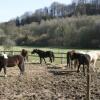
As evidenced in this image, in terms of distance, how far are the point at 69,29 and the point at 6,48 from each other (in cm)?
3516

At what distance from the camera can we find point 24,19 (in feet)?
439

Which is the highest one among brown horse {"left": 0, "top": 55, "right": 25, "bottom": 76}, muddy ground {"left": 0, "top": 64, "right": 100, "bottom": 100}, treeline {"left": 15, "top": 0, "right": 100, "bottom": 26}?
treeline {"left": 15, "top": 0, "right": 100, "bottom": 26}

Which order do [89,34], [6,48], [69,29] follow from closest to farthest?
[6,48] < [89,34] < [69,29]

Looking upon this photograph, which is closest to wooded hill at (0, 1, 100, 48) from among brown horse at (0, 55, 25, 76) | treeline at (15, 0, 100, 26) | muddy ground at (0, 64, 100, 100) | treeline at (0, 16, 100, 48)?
treeline at (0, 16, 100, 48)

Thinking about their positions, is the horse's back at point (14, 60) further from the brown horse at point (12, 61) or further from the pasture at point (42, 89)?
the pasture at point (42, 89)

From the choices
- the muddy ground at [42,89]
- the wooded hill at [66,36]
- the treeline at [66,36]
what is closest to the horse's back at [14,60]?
the muddy ground at [42,89]

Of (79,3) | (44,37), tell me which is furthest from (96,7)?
(44,37)

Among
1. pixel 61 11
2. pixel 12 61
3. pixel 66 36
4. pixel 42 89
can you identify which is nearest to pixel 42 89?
pixel 42 89

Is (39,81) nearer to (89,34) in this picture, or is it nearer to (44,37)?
(89,34)

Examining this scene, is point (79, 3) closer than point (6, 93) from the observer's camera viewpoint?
No

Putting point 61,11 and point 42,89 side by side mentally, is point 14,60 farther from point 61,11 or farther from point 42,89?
point 61,11

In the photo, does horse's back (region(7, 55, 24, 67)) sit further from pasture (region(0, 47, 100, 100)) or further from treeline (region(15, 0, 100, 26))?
treeline (region(15, 0, 100, 26))

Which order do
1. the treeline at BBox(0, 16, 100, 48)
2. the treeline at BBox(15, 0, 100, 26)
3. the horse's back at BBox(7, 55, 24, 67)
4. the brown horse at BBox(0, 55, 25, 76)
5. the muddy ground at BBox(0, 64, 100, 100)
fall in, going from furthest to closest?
the treeline at BBox(15, 0, 100, 26), the treeline at BBox(0, 16, 100, 48), the horse's back at BBox(7, 55, 24, 67), the brown horse at BBox(0, 55, 25, 76), the muddy ground at BBox(0, 64, 100, 100)

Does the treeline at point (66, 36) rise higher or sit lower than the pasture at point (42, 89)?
lower
